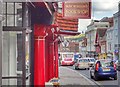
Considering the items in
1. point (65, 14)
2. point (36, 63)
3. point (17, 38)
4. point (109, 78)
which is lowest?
point (109, 78)

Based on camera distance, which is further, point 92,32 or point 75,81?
point 92,32

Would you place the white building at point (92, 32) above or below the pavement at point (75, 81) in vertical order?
above

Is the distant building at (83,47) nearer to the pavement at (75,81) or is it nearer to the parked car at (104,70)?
the pavement at (75,81)

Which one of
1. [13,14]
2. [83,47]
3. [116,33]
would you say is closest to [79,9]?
[13,14]

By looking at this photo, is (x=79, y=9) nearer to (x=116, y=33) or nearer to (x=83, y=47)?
(x=116, y=33)

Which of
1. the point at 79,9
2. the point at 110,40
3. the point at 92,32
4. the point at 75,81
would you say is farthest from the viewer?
the point at 92,32

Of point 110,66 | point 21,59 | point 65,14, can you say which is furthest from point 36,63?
point 110,66

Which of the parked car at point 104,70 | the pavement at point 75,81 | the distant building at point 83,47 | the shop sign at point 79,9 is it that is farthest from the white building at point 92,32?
the shop sign at point 79,9

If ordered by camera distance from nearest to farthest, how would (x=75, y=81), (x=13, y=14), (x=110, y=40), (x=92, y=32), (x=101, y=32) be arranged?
1. (x=13, y=14)
2. (x=75, y=81)
3. (x=110, y=40)
4. (x=101, y=32)
5. (x=92, y=32)

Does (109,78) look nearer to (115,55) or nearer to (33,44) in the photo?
(33,44)

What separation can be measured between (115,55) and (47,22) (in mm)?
58488

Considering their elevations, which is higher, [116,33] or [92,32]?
[92,32]

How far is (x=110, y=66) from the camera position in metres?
24.7

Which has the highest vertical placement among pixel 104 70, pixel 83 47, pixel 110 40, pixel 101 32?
pixel 101 32
